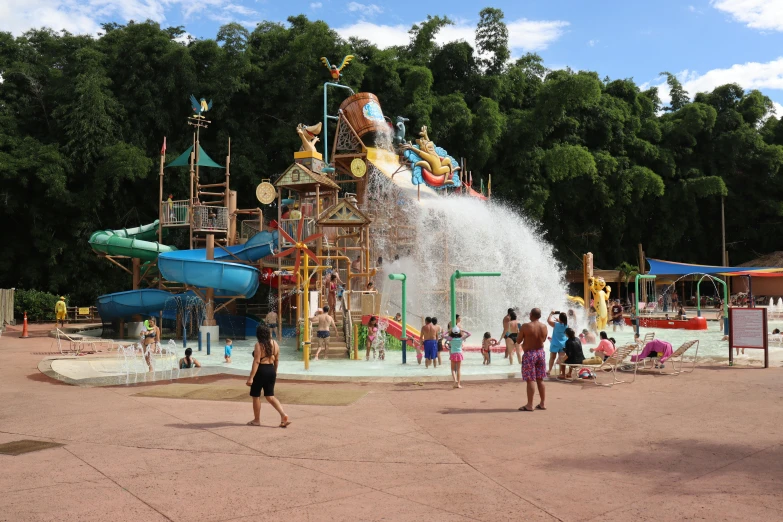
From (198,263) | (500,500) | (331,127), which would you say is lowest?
(500,500)

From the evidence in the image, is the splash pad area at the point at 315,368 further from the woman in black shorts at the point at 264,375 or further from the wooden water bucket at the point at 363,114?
the wooden water bucket at the point at 363,114

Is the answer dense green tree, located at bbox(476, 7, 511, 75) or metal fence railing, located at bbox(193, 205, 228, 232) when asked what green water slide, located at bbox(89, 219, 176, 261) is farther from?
dense green tree, located at bbox(476, 7, 511, 75)

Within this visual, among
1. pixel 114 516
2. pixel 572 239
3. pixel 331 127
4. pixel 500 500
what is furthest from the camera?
pixel 572 239

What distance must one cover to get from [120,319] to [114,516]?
69.9ft

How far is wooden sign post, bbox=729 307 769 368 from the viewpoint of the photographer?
14.2m

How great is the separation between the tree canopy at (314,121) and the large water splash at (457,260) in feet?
40.8

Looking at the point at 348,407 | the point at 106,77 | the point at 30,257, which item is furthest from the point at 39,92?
the point at 348,407

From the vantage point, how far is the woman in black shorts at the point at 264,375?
845 centimetres

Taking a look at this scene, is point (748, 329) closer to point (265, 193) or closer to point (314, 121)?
point (265, 193)

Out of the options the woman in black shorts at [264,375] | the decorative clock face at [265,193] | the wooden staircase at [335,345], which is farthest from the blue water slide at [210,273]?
the woman in black shorts at [264,375]

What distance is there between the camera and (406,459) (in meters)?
6.95

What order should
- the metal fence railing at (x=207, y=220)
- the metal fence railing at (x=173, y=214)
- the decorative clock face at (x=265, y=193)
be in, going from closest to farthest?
the decorative clock face at (x=265, y=193) < the metal fence railing at (x=207, y=220) < the metal fence railing at (x=173, y=214)

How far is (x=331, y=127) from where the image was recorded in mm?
40094

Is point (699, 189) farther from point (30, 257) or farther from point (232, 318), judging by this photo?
point (30, 257)
